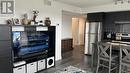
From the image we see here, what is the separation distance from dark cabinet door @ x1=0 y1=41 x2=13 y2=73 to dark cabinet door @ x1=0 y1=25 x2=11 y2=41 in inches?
4.7

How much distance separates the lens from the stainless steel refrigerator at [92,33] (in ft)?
19.1

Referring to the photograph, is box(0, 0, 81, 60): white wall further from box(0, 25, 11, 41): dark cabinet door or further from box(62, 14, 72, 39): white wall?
box(62, 14, 72, 39): white wall

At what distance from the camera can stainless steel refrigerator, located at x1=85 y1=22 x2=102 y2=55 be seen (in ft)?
19.1

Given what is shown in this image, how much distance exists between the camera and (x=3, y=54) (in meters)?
2.90

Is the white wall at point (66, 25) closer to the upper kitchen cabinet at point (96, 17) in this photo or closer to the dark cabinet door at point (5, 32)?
the upper kitchen cabinet at point (96, 17)

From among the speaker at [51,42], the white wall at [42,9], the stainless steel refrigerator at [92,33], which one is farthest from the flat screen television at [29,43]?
the stainless steel refrigerator at [92,33]

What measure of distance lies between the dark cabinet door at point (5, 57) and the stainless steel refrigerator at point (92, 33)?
4.10 metres

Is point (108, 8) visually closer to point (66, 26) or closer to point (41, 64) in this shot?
point (66, 26)

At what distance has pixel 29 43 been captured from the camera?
366 cm

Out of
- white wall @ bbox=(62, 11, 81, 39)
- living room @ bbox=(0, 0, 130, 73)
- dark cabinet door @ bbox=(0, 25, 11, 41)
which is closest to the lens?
dark cabinet door @ bbox=(0, 25, 11, 41)

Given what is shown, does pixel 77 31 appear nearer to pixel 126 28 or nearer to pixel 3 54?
pixel 126 28

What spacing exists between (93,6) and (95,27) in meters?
1.04

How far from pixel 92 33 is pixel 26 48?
11.8ft

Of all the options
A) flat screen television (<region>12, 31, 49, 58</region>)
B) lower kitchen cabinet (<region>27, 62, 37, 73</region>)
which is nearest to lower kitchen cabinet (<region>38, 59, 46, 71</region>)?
lower kitchen cabinet (<region>27, 62, 37, 73</region>)
